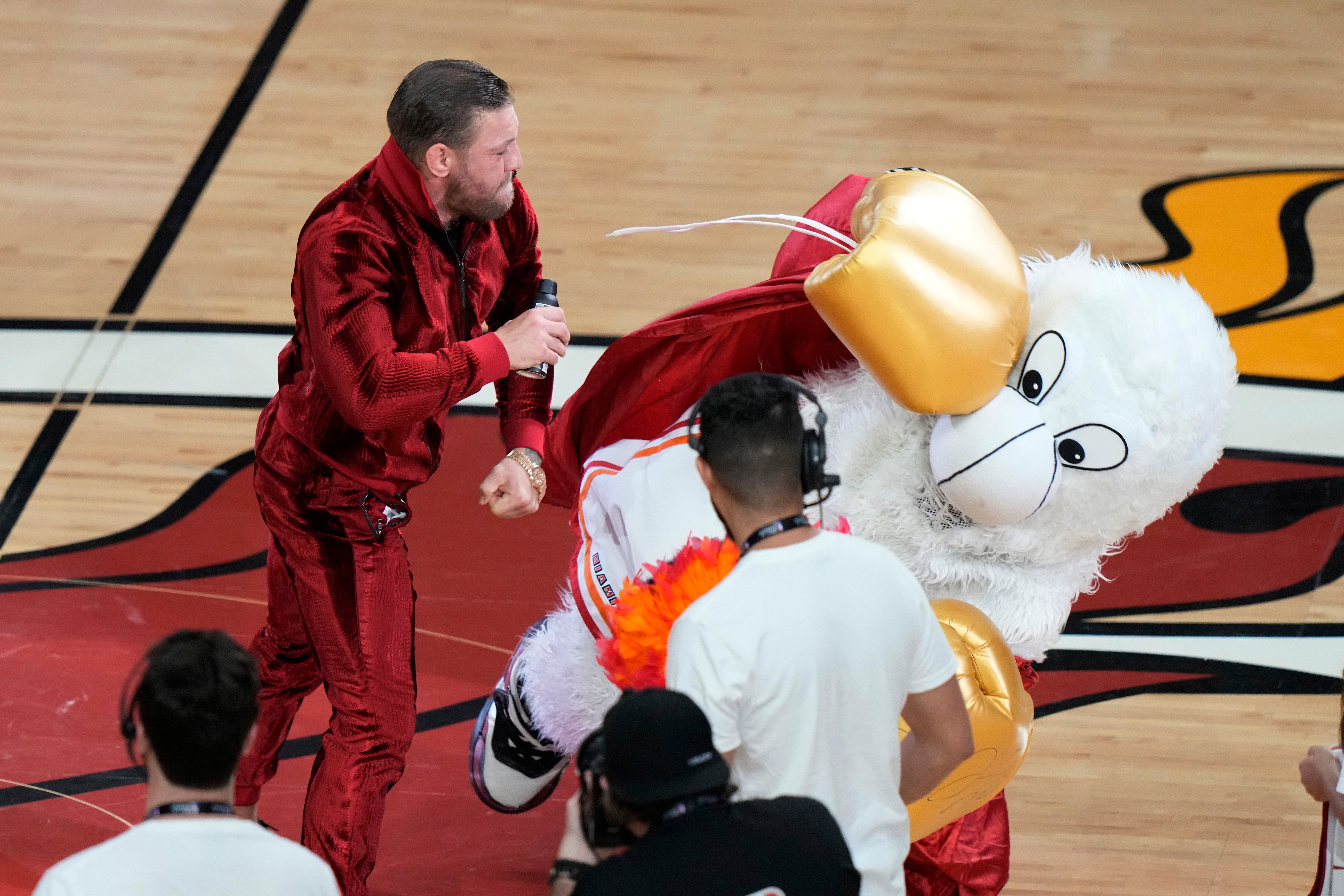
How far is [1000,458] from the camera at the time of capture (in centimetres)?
249

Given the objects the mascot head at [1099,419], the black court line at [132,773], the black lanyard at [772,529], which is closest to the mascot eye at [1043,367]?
the mascot head at [1099,419]

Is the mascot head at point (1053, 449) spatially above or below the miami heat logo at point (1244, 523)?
above

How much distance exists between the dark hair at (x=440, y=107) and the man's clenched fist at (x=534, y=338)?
0.31m

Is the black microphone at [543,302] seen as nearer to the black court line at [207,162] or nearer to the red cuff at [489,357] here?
the red cuff at [489,357]

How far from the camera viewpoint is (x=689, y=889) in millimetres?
1646

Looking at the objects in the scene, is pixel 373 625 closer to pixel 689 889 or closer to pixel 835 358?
pixel 835 358

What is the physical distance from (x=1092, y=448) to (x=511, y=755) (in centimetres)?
118

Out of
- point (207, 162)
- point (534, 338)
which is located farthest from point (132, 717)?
point (207, 162)

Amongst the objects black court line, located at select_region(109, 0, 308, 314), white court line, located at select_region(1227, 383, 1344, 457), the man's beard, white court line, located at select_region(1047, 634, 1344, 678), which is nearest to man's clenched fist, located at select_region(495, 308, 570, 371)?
the man's beard

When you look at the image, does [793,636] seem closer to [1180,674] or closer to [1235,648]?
[1180,674]

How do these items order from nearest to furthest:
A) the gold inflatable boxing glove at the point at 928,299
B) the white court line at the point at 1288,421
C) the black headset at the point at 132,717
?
the black headset at the point at 132,717 < the gold inflatable boxing glove at the point at 928,299 < the white court line at the point at 1288,421

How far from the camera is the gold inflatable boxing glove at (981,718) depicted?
2.46 m

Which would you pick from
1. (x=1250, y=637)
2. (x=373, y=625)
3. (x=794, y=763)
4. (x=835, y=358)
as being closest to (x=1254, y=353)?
(x=1250, y=637)

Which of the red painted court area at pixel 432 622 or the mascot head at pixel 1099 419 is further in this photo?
the red painted court area at pixel 432 622
